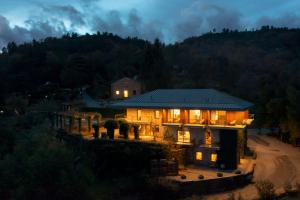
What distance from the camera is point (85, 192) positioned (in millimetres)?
18516

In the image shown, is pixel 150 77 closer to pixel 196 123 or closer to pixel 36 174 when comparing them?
pixel 196 123

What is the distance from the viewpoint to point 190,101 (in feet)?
84.6

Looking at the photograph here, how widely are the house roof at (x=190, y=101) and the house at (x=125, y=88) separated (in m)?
18.5

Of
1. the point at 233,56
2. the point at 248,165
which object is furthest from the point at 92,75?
the point at 248,165

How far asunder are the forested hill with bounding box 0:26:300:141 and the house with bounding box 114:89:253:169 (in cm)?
749

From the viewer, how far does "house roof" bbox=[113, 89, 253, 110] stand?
79.9ft

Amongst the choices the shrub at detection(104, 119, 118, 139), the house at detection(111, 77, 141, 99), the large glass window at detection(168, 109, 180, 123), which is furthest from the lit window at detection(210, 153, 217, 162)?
the house at detection(111, 77, 141, 99)

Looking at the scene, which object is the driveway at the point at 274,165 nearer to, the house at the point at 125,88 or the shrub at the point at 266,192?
the shrub at the point at 266,192

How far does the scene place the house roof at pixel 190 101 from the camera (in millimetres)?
24344

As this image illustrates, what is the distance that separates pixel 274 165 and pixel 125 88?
26.7 metres

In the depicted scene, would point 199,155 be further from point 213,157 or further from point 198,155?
point 213,157

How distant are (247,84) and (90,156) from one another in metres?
33.3

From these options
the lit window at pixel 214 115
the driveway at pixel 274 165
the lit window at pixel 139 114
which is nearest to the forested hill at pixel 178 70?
the driveway at pixel 274 165

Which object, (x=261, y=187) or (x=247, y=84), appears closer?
(x=261, y=187)
